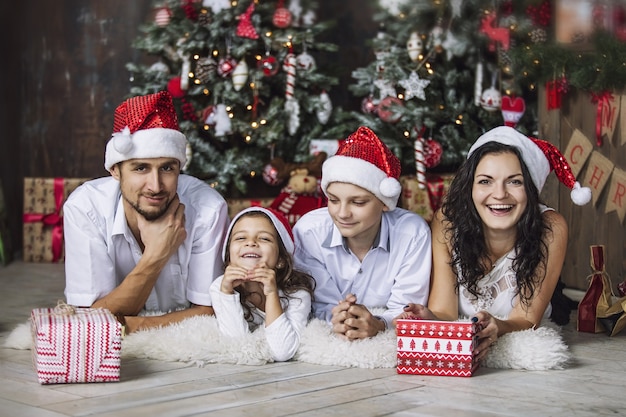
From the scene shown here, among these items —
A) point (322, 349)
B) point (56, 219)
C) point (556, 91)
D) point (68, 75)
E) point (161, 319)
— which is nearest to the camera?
point (322, 349)

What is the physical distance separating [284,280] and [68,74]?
396 cm

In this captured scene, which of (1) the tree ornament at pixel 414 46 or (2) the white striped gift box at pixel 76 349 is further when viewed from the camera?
(1) the tree ornament at pixel 414 46

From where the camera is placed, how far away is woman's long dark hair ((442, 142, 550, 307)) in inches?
138

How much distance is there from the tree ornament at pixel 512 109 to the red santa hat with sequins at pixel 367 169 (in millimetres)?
2536

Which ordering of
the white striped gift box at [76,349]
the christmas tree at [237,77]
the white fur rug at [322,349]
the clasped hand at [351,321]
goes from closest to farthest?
the white striped gift box at [76,349] < the white fur rug at [322,349] < the clasped hand at [351,321] < the christmas tree at [237,77]

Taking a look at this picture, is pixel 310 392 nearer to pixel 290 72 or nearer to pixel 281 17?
pixel 290 72

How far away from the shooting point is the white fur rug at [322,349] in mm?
3195

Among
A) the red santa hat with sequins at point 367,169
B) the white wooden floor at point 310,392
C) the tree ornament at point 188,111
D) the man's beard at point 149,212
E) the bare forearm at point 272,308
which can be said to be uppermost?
the tree ornament at point 188,111

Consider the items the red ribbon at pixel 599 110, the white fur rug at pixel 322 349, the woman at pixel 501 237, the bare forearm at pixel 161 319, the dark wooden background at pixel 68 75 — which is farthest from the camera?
the dark wooden background at pixel 68 75

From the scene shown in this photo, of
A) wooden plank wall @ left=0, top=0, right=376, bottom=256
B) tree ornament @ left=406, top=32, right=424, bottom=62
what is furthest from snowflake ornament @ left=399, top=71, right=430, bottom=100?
wooden plank wall @ left=0, top=0, right=376, bottom=256

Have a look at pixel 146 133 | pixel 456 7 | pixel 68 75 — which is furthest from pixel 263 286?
pixel 68 75

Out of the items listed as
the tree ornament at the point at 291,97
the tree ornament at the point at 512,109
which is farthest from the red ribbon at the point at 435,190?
the tree ornament at the point at 291,97

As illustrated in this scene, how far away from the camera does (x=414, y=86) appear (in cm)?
608

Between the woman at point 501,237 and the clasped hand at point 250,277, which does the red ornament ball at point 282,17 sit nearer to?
the woman at point 501,237
